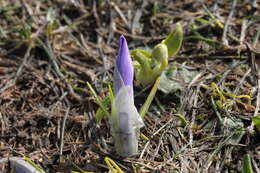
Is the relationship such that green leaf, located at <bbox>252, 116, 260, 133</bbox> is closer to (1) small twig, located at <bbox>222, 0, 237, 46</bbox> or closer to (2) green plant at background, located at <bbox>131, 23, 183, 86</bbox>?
(2) green plant at background, located at <bbox>131, 23, 183, 86</bbox>

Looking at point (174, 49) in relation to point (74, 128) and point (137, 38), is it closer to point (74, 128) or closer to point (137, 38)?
point (137, 38)

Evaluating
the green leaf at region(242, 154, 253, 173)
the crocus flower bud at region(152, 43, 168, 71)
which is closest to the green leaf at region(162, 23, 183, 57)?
the crocus flower bud at region(152, 43, 168, 71)

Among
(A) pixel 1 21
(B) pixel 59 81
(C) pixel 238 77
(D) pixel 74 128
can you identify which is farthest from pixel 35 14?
(C) pixel 238 77

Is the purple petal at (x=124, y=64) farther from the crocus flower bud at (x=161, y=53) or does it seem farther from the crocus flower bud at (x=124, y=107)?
the crocus flower bud at (x=161, y=53)

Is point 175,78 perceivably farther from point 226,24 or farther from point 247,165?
point 247,165

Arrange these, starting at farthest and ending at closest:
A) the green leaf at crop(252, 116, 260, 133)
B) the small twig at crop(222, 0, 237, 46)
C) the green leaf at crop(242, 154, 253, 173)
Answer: the small twig at crop(222, 0, 237, 46) < the green leaf at crop(252, 116, 260, 133) < the green leaf at crop(242, 154, 253, 173)

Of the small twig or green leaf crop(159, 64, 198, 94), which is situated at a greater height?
the small twig
